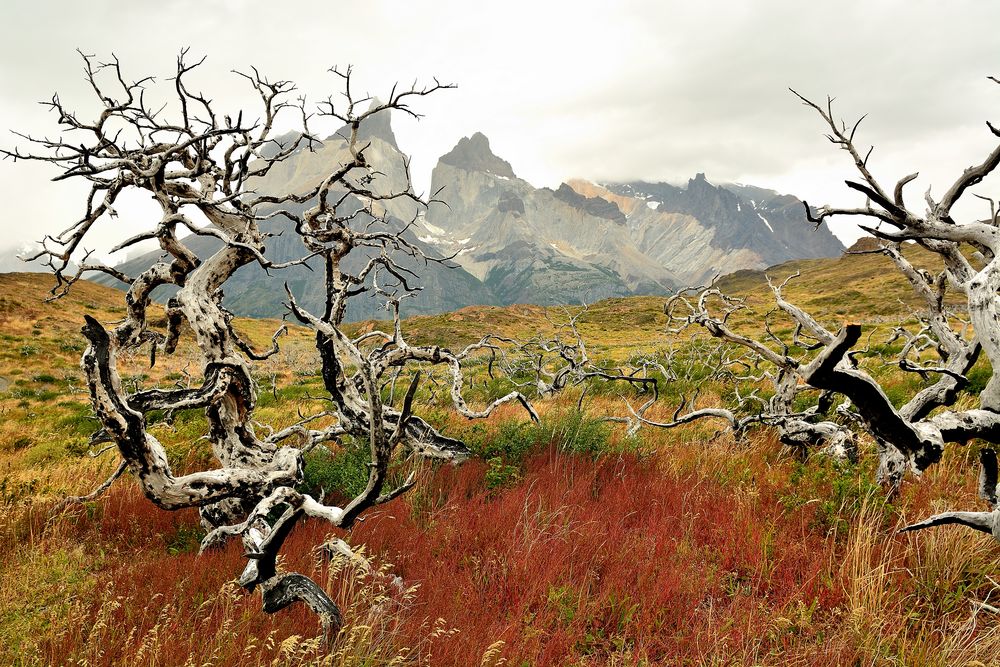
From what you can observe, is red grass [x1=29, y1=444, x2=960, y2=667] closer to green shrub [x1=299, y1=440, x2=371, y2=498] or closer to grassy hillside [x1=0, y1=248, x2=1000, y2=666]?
grassy hillside [x1=0, y1=248, x2=1000, y2=666]

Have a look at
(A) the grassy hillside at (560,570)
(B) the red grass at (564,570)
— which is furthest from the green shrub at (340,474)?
(B) the red grass at (564,570)

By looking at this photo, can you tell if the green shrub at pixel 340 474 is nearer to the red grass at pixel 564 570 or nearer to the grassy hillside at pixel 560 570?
the grassy hillside at pixel 560 570

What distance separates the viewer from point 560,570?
3580 millimetres

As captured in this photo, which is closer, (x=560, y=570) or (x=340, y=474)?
(x=560, y=570)

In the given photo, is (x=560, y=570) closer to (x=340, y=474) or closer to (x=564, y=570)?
(x=564, y=570)

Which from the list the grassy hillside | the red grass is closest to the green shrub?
the grassy hillside

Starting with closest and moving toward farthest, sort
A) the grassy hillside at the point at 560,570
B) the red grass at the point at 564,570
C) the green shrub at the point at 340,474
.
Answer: the grassy hillside at the point at 560,570 → the red grass at the point at 564,570 → the green shrub at the point at 340,474

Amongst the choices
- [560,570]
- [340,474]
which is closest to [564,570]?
[560,570]

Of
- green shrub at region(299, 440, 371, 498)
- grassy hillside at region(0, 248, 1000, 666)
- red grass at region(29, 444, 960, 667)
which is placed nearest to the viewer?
grassy hillside at region(0, 248, 1000, 666)

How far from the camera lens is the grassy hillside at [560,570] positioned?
9.07 ft

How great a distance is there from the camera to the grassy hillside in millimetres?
2764

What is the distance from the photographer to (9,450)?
9.34 meters

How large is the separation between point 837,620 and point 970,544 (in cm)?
132

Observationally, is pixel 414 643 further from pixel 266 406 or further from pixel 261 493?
pixel 266 406
